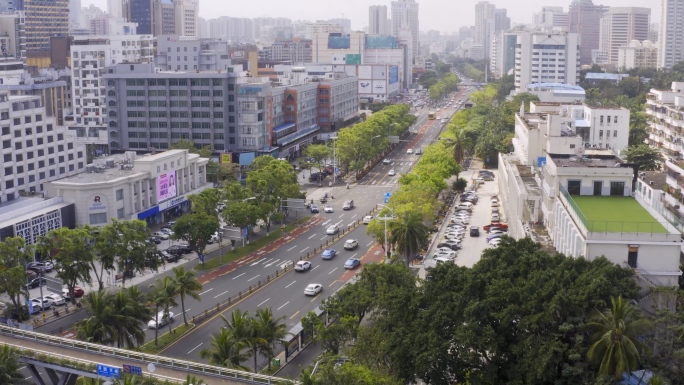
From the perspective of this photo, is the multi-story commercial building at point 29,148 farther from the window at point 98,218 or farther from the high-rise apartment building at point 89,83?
the high-rise apartment building at point 89,83

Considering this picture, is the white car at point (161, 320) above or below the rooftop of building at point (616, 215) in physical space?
below

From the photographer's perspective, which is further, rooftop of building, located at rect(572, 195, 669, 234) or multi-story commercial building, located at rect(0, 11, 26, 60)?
multi-story commercial building, located at rect(0, 11, 26, 60)

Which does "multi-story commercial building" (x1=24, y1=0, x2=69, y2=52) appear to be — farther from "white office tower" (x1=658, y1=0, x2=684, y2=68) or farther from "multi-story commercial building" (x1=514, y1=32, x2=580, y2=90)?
"white office tower" (x1=658, y1=0, x2=684, y2=68)

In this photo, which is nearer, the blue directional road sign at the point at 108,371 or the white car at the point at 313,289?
the blue directional road sign at the point at 108,371

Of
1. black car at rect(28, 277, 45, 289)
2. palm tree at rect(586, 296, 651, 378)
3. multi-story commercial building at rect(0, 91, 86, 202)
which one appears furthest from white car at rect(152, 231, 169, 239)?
palm tree at rect(586, 296, 651, 378)

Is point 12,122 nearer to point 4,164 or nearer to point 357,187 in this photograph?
point 4,164

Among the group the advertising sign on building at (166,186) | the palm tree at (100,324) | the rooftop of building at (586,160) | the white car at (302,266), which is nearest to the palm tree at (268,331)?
the palm tree at (100,324)
